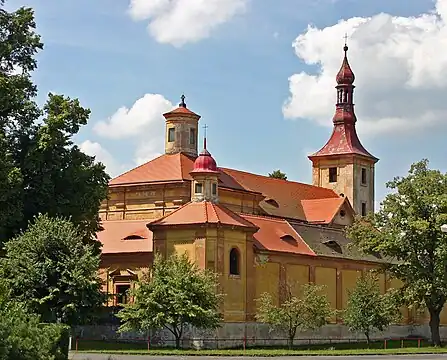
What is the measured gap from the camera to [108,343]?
5962 centimetres

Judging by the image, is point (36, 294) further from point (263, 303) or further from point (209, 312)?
point (263, 303)

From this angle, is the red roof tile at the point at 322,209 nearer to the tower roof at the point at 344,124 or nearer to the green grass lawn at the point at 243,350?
the tower roof at the point at 344,124

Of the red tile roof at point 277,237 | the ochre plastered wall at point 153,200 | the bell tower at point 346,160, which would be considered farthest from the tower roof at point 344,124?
the red tile roof at point 277,237

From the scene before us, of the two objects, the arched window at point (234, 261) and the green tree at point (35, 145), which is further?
the arched window at point (234, 261)

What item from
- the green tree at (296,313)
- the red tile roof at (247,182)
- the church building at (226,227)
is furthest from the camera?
the red tile roof at (247,182)

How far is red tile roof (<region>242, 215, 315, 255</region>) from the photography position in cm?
6644

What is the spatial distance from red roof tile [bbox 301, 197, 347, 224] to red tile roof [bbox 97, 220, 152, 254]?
831 inches

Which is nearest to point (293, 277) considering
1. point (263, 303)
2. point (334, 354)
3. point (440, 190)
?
point (263, 303)

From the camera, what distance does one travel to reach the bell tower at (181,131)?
77562mm

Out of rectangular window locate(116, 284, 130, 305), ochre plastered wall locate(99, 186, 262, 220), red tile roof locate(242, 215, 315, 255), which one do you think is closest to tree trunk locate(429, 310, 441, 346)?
red tile roof locate(242, 215, 315, 255)

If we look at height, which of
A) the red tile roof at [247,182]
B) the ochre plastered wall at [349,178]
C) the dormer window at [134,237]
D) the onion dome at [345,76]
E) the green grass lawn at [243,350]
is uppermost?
the onion dome at [345,76]

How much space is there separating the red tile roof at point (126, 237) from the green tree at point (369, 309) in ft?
48.2

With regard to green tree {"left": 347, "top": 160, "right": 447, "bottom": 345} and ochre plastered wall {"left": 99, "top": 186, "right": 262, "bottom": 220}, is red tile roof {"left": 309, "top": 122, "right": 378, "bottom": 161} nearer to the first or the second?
ochre plastered wall {"left": 99, "top": 186, "right": 262, "bottom": 220}

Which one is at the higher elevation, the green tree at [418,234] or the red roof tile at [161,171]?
the red roof tile at [161,171]
